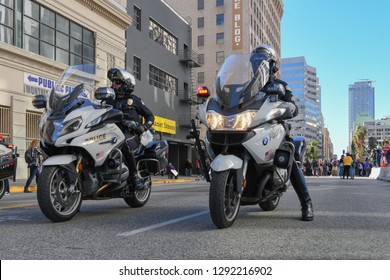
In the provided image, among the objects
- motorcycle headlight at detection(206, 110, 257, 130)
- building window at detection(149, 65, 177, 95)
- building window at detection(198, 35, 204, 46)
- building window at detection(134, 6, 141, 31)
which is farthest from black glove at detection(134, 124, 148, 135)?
building window at detection(198, 35, 204, 46)

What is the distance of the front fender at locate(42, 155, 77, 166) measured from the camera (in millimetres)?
4800

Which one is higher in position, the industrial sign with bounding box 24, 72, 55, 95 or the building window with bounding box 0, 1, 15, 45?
the building window with bounding box 0, 1, 15, 45

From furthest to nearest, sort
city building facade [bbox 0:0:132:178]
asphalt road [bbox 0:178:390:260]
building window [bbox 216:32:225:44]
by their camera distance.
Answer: building window [bbox 216:32:225:44] → city building facade [bbox 0:0:132:178] → asphalt road [bbox 0:178:390:260]

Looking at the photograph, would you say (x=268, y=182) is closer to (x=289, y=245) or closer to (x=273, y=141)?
(x=273, y=141)

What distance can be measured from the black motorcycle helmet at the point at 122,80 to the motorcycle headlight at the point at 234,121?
6.87 ft

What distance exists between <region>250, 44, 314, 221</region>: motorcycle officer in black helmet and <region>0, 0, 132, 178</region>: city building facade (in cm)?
1342

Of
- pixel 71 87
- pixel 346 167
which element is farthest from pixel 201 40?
pixel 71 87

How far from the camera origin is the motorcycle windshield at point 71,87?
514cm

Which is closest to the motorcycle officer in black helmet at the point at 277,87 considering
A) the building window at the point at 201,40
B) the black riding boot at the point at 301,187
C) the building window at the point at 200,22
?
the black riding boot at the point at 301,187

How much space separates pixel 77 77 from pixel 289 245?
3.53 metres

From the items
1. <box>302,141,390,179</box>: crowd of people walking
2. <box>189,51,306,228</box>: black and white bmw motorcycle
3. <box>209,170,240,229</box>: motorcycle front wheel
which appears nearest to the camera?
<box>209,170,240,229</box>: motorcycle front wheel

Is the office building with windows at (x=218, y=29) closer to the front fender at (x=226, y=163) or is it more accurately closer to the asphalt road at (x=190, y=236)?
the asphalt road at (x=190, y=236)

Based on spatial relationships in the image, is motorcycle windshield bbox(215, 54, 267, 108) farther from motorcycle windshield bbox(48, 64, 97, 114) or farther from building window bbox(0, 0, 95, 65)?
building window bbox(0, 0, 95, 65)
